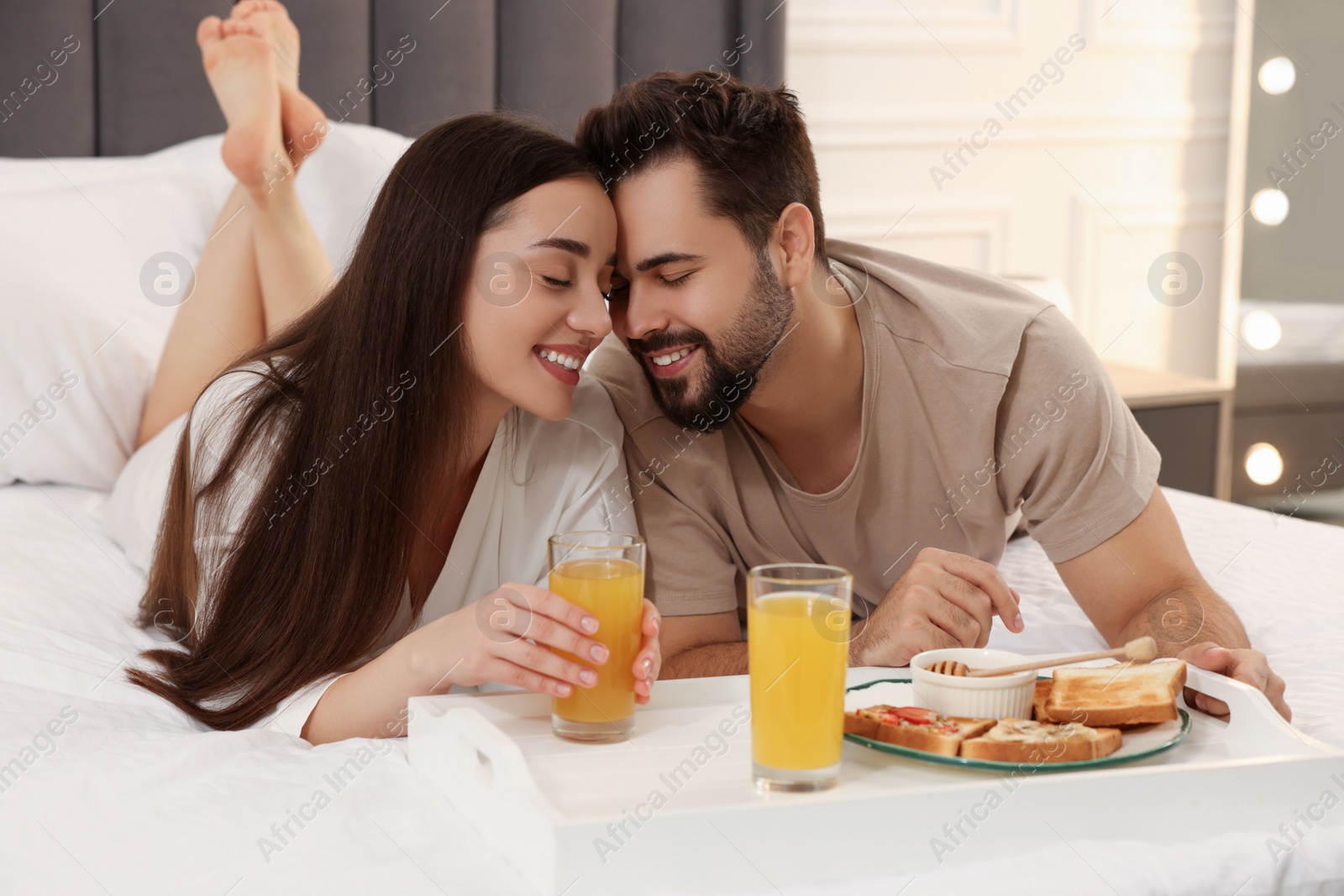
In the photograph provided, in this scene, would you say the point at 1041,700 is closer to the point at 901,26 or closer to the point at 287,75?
the point at 287,75

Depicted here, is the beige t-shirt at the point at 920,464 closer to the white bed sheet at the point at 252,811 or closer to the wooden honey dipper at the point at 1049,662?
the white bed sheet at the point at 252,811

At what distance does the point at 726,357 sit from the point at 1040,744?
0.63 m

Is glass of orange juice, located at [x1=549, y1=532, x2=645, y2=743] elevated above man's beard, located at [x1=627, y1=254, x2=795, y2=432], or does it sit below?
below

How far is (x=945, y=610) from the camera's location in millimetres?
1071

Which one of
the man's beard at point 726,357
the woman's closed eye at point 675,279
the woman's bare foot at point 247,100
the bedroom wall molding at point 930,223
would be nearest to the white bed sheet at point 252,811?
the man's beard at point 726,357

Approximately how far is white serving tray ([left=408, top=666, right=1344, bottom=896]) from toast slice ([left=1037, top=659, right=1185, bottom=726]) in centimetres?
3

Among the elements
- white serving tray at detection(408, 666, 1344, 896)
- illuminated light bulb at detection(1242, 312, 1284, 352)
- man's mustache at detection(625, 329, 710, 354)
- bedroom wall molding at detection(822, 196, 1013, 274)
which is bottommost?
white serving tray at detection(408, 666, 1344, 896)

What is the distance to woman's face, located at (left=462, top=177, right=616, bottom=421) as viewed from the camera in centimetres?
115

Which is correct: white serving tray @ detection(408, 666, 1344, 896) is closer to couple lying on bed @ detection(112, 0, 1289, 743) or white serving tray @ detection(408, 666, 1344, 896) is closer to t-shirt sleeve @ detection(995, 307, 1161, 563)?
couple lying on bed @ detection(112, 0, 1289, 743)

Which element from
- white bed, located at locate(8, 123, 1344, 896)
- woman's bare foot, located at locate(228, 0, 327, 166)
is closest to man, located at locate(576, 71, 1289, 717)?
white bed, located at locate(8, 123, 1344, 896)

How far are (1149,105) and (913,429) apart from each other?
1.94m

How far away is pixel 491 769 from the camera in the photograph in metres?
0.73

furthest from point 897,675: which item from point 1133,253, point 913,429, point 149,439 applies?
point 1133,253

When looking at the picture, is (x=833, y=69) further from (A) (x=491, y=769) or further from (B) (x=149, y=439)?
(A) (x=491, y=769)
